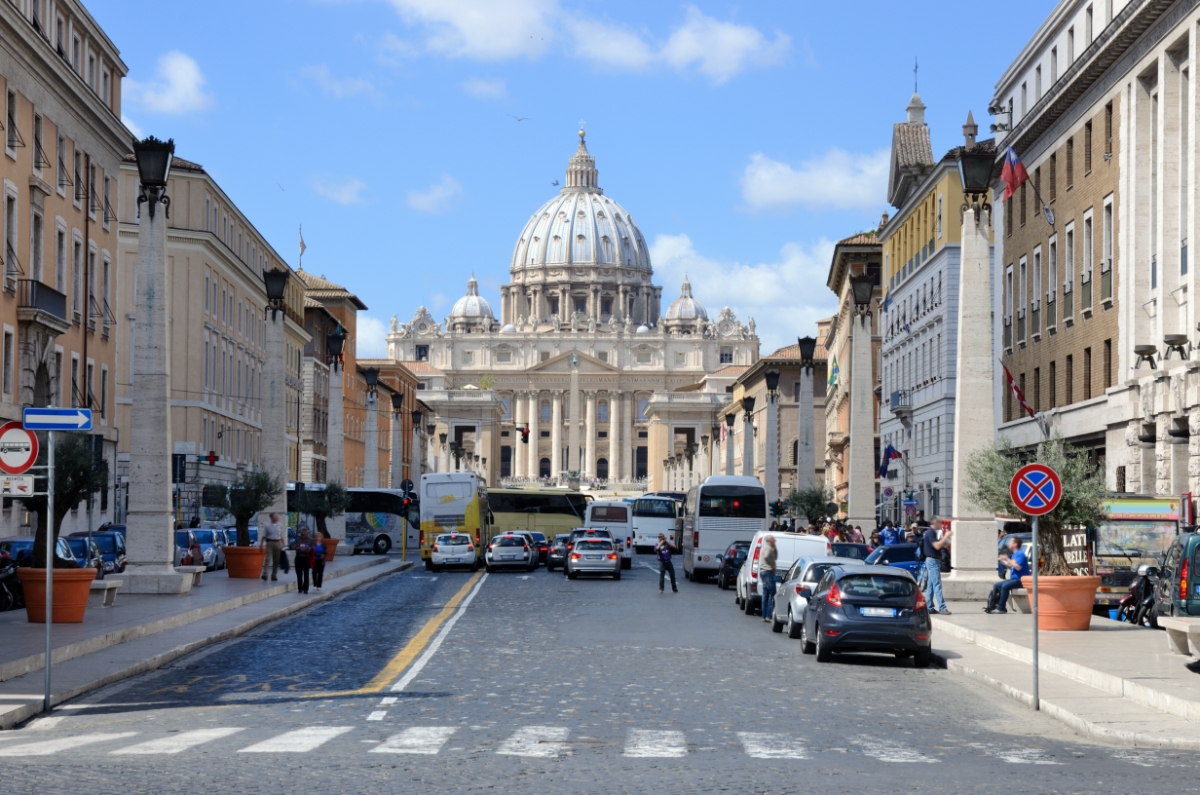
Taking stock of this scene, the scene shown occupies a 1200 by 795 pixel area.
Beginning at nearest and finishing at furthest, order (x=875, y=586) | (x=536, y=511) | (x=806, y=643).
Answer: (x=875, y=586)
(x=806, y=643)
(x=536, y=511)

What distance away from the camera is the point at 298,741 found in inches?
516

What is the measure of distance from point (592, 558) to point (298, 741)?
1346 inches

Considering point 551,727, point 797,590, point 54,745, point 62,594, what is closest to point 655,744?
point 551,727

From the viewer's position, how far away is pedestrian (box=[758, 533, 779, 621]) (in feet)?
92.1

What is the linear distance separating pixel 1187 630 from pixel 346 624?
1372cm

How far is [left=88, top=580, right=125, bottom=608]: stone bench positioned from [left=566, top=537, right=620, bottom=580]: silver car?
20.6 metres

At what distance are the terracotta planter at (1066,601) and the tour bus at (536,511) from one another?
5418 centimetres

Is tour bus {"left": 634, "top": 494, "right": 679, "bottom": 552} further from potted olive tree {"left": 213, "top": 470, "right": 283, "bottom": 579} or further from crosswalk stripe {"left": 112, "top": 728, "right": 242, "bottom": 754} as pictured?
crosswalk stripe {"left": 112, "top": 728, "right": 242, "bottom": 754}

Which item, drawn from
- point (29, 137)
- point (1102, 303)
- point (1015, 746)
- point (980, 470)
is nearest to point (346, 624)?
point (980, 470)

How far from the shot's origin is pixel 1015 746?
13359mm

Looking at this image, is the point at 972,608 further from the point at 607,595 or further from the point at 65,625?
the point at 65,625

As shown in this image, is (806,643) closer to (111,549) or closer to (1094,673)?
(1094,673)

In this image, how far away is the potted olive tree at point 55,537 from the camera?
77.7 ft

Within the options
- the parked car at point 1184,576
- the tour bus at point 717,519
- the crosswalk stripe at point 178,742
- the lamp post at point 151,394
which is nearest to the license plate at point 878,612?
the parked car at point 1184,576
